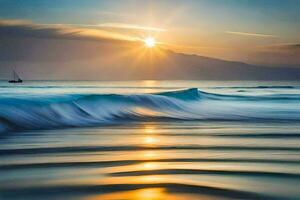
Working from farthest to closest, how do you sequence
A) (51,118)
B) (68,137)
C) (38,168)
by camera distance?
(51,118), (68,137), (38,168)

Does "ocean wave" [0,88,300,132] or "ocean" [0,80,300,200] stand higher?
"ocean wave" [0,88,300,132]

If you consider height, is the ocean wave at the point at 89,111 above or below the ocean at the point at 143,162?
above

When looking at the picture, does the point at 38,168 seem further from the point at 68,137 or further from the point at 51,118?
the point at 51,118

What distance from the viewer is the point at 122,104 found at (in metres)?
24.4

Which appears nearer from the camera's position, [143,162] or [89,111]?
[143,162]

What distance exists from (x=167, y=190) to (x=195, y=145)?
4390mm

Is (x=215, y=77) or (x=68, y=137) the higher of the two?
(x=215, y=77)

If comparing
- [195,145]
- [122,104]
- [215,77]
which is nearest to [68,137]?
[195,145]

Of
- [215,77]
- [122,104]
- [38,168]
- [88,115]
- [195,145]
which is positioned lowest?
[38,168]

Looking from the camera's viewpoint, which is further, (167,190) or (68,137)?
(68,137)

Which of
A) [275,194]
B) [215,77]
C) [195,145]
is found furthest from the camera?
[215,77]

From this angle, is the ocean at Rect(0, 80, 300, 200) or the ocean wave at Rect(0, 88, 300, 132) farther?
the ocean wave at Rect(0, 88, 300, 132)

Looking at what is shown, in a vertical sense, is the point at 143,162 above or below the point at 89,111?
below

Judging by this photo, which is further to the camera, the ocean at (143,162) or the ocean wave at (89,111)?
the ocean wave at (89,111)
